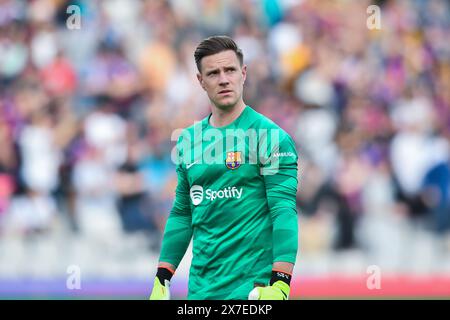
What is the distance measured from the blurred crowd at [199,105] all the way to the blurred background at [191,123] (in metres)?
0.02

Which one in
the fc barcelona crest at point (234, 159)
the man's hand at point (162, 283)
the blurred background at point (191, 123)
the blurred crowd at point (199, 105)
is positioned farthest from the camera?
the blurred crowd at point (199, 105)

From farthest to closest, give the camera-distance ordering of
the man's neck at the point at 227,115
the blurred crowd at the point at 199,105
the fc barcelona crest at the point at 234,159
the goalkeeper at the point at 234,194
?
the blurred crowd at the point at 199,105 < the man's neck at the point at 227,115 < the fc barcelona crest at the point at 234,159 < the goalkeeper at the point at 234,194

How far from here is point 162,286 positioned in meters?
5.55

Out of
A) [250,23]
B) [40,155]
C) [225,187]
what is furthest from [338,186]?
[225,187]

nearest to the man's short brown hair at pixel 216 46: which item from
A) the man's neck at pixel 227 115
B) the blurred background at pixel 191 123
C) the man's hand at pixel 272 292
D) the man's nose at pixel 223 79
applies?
the man's nose at pixel 223 79

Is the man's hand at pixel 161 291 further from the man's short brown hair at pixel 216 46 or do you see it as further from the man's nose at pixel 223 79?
the man's short brown hair at pixel 216 46

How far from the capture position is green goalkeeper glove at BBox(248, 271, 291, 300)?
16.2 ft

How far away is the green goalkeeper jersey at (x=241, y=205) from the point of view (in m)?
5.14

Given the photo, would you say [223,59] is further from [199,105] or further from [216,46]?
[199,105]

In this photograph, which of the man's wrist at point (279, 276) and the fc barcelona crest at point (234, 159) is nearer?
the man's wrist at point (279, 276)

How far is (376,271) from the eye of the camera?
11.5 meters

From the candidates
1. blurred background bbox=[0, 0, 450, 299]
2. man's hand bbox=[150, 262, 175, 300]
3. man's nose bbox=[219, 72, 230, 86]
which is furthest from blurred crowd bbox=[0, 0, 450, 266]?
man's nose bbox=[219, 72, 230, 86]

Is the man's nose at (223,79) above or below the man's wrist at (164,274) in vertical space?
above

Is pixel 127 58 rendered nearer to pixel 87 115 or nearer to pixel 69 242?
pixel 87 115
